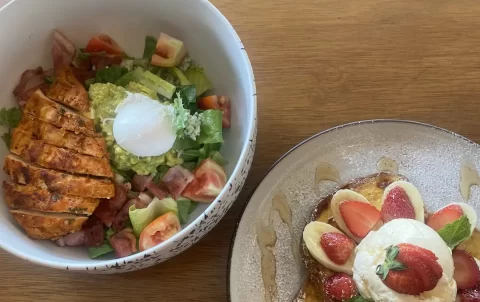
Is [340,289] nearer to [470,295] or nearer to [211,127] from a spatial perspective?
[470,295]

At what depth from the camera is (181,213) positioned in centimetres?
161

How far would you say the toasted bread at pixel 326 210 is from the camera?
162 cm

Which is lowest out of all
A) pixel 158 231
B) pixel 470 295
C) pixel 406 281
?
pixel 470 295

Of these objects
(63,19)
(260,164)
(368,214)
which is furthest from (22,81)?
(368,214)

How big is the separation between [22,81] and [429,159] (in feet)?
3.76

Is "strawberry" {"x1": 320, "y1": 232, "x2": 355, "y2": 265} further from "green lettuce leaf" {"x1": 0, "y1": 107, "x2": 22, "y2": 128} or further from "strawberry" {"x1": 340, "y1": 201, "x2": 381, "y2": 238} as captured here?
"green lettuce leaf" {"x1": 0, "y1": 107, "x2": 22, "y2": 128}

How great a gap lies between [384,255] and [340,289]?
0.50ft

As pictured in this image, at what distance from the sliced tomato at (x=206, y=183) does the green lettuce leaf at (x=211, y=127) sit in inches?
2.2

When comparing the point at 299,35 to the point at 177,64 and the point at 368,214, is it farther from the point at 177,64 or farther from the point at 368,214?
the point at 368,214

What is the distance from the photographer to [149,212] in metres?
1.57

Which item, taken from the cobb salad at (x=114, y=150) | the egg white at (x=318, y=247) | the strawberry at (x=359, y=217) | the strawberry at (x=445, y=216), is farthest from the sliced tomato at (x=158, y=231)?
the strawberry at (x=445, y=216)

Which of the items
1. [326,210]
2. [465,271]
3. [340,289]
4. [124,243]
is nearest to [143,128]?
[124,243]

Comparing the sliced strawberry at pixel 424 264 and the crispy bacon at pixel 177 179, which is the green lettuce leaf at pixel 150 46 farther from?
the sliced strawberry at pixel 424 264

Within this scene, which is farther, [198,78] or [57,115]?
[198,78]
